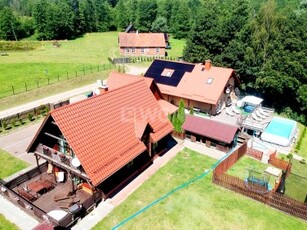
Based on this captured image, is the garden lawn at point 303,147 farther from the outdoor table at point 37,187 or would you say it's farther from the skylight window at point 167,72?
the outdoor table at point 37,187

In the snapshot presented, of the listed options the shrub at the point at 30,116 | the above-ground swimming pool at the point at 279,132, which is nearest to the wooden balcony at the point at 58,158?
the shrub at the point at 30,116

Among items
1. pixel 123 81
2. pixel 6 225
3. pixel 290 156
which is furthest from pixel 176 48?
pixel 6 225

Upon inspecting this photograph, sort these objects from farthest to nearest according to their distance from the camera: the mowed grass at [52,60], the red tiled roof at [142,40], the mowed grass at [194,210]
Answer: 1. the red tiled roof at [142,40]
2. the mowed grass at [52,60]
3. the mowed grass at [194,210]

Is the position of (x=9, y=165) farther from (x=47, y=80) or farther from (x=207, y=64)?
(x=207, y=64)

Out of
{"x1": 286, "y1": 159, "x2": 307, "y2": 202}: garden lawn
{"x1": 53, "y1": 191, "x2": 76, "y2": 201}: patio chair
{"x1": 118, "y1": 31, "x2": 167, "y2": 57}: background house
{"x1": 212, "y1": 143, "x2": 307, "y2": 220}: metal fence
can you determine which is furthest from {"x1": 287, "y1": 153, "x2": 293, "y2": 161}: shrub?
{"x1": 118, "y1": 31, "x2": 167, "y2": 57}: background house

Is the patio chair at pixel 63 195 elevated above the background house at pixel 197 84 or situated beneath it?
situated beneath
